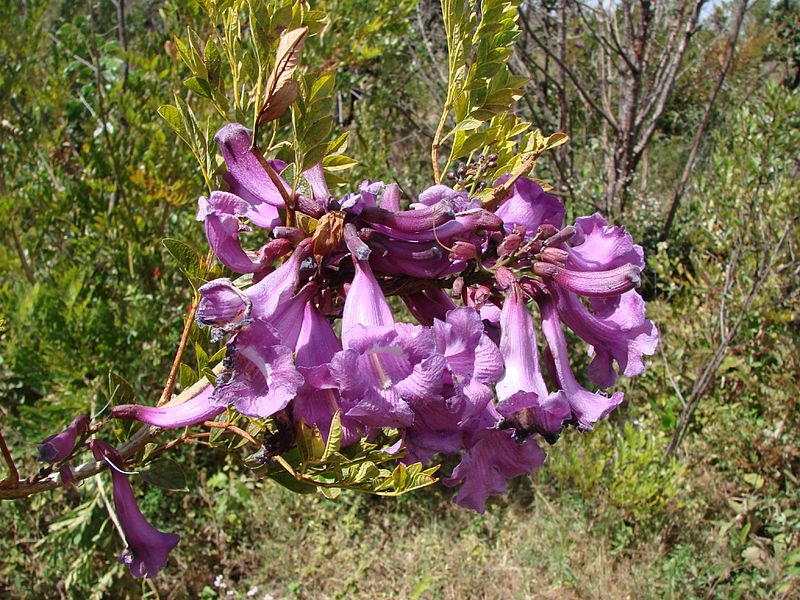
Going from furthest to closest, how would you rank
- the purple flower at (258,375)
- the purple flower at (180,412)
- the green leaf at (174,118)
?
1. the green leaf at (174,118)
2. the purple flower at (180,412)
3. the purple flower at (258,375)

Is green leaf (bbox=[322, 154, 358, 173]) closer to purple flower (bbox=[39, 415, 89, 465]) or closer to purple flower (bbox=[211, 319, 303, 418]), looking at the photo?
purple flower (bbox=[211, 319, 303, 418])

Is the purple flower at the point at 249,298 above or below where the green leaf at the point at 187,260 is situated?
above

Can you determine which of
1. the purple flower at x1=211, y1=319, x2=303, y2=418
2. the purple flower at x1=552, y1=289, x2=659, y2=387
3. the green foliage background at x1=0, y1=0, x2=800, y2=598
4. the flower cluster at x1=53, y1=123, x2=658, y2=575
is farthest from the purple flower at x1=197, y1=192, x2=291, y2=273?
the green foliage background at x1=0, y1=0, x2=800, y2=598

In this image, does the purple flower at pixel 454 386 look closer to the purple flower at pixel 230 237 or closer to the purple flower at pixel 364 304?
the purple flower at pixel 364 304

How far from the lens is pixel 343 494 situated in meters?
3.79

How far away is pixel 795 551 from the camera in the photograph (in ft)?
11.1

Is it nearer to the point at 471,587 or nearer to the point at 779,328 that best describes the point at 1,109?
the point at 471,587

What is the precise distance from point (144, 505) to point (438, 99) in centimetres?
331

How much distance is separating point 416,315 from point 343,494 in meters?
3.15

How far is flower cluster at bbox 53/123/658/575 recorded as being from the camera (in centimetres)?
69

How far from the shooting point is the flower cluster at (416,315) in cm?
69

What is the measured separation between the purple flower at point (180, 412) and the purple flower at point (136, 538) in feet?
0.51

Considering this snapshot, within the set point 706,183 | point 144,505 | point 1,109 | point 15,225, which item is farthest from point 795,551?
point 1,109

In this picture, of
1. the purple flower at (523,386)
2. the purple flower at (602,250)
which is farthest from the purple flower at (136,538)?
the purple flower at (602,250)
